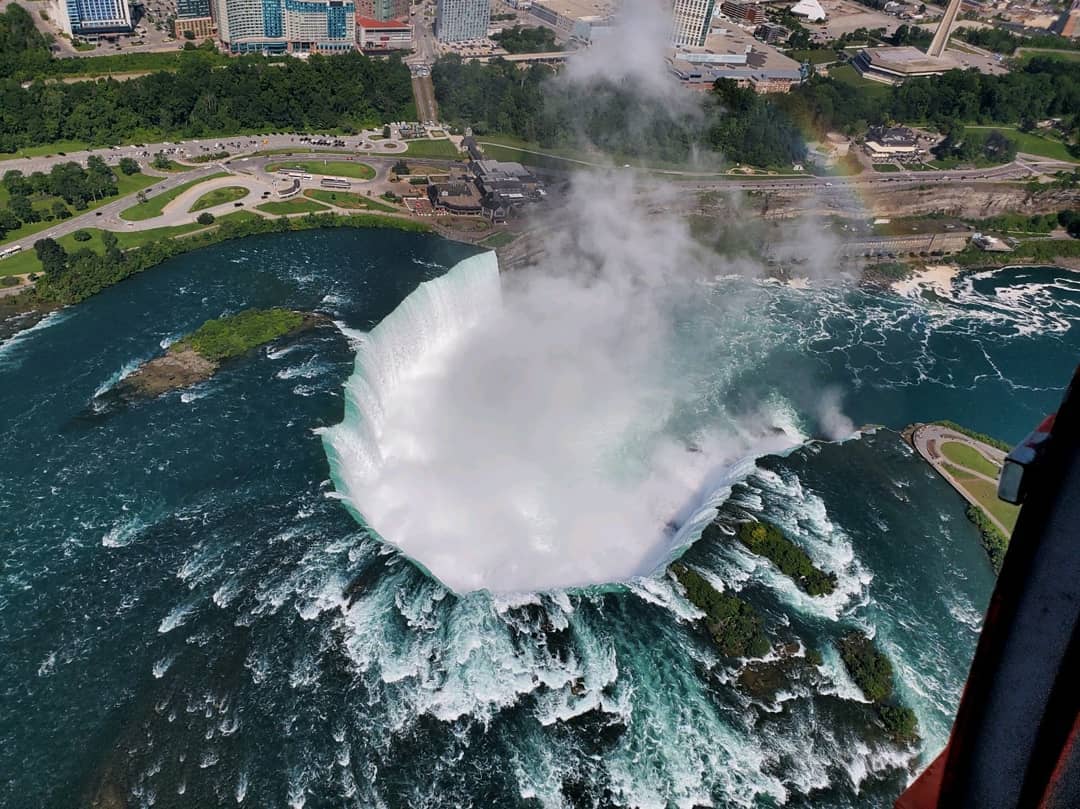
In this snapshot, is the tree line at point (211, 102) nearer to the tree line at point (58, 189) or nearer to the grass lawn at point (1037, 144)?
the tree line at point (58, 189)

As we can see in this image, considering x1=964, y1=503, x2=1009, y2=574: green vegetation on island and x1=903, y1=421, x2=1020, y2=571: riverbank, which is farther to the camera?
x1=903, y1=421, x2=1020, y2=571: riverbank

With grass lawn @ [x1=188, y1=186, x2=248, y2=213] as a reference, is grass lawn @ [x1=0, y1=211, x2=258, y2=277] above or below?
below

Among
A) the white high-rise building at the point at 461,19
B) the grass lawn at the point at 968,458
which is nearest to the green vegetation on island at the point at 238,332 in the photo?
the grass lawn at the point at 968,458

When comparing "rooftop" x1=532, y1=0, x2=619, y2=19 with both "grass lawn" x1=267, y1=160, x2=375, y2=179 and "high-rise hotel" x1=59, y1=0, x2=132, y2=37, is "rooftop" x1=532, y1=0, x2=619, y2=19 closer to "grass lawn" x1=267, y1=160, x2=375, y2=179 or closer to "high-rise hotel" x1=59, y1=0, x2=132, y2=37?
"grass lawn" x1=267, y1=160, x2=375, y2=179

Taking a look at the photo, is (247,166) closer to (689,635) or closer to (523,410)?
(523,410)

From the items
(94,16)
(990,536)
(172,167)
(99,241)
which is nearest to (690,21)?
(172,167)

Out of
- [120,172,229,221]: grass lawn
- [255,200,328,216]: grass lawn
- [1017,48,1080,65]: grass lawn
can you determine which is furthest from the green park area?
[1017,48,1080,65]: grass lawn
